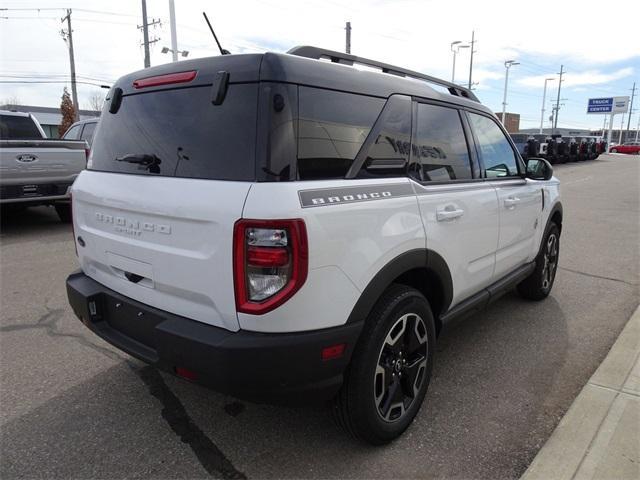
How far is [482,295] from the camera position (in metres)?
3.41

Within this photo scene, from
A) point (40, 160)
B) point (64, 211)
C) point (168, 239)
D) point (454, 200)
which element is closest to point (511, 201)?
point (454, 200)

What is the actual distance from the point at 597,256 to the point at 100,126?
21.7ft

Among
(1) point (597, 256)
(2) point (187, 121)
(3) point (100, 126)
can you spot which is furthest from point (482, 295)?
(1) point (597, 256)

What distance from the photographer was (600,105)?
6250cm

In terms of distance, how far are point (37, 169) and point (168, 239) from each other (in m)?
6.74

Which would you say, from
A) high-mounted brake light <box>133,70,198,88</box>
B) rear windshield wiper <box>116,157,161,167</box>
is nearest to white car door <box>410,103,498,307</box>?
high-mounted brake light <box>133,70,198,88</box>

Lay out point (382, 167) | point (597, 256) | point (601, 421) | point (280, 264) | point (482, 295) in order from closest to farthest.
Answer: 1. point (280, 264)
2. point (382, 167)
3. point (601, 421)
4. point (482, 295)
5. point (597, 256)

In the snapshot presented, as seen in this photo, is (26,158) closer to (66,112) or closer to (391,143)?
(391,143)

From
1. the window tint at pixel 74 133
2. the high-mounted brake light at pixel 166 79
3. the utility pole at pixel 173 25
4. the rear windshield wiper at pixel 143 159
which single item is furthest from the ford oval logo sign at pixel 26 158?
the utility pole at pixel 173 25

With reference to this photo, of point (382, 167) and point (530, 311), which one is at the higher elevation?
point (382, 167)

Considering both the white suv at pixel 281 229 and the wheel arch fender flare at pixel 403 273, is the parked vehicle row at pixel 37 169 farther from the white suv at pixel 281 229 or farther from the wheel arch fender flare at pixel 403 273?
the wheel arch fender flare at pixel 403 273

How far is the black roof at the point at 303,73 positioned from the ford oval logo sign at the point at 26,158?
5.76 meters

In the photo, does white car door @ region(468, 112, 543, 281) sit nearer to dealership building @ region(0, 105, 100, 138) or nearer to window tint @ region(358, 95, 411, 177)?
window tint @ region(358, 95, 411, 177)

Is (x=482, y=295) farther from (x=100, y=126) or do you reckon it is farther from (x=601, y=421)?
(x=100, y=126)
